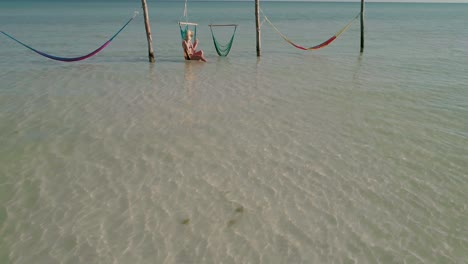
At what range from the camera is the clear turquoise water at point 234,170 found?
3289 mm

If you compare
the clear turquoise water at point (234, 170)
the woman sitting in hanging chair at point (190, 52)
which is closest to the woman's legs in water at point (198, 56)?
the woman sitting in hanging chair at point (190, 52)

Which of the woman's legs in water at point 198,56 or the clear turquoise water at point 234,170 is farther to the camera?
the woman's legs in water at point 198,56

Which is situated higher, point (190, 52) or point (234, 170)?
point (190, 52)

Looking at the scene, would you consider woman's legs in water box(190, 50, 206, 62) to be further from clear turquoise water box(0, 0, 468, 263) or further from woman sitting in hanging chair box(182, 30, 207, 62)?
clear turquoise water box(0, 0, 468, 263)

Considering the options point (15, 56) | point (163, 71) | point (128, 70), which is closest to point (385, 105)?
point (163, 71)

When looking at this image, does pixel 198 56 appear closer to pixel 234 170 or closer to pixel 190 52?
pixel 190 52

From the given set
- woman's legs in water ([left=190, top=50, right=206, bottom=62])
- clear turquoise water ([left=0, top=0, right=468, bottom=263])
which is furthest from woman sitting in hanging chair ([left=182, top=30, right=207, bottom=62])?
clear turquoise water ([left=0, top=0, right=468, bottom=263])

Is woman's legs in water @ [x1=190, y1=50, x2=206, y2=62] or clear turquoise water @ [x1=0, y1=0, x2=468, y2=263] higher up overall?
woman's legs in water @ [x1=190, y1=50, x2=206, y2=62]

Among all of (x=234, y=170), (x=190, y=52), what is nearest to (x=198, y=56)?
(x=190, y=52)

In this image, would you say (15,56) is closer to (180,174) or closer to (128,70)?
(128,70)

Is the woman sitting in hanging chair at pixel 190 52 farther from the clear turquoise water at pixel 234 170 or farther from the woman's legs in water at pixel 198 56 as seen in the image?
the clear turquoise water at pixel 234 170

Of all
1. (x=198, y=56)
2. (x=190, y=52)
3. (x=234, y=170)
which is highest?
(x=190, y=52)

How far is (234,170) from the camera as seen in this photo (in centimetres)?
460

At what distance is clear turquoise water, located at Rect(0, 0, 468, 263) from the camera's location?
129 inches
